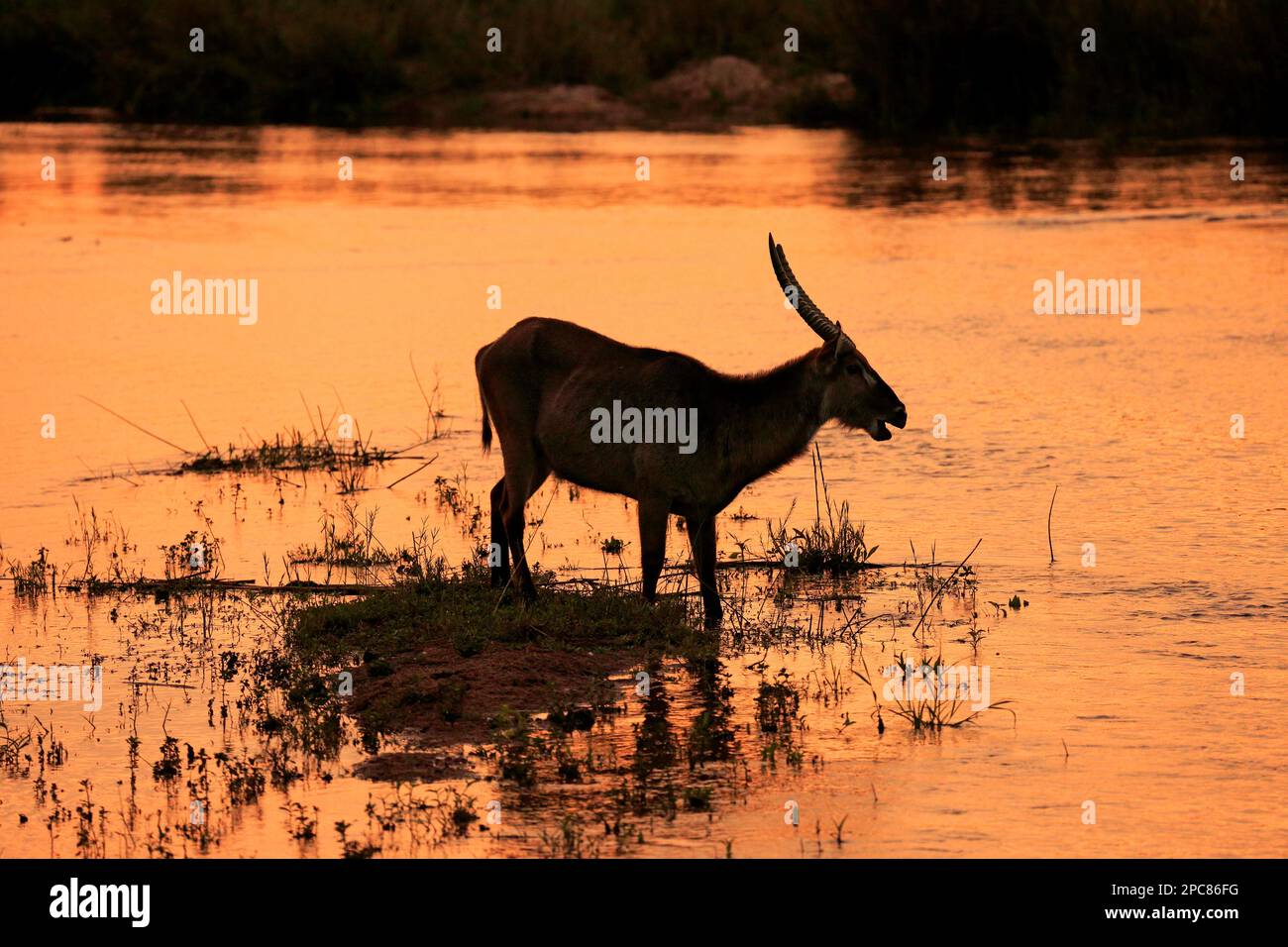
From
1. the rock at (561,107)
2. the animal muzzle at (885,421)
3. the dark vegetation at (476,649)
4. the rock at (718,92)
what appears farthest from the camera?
the rock at (718,92)

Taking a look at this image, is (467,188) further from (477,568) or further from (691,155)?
(477,568)

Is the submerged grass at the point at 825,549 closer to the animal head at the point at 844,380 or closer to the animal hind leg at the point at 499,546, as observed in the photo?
the animal head at the point at 844,380

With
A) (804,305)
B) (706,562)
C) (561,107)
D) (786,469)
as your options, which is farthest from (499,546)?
(561,107)

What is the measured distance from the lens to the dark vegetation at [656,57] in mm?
38406

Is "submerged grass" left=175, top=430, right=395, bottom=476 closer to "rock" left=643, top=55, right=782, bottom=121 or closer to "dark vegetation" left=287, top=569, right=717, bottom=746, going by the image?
"dark vegetation" left=287, top=569, right=717, bottom=746

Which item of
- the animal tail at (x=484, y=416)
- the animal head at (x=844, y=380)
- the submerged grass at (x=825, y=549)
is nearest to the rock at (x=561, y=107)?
the submerged grass at (x=825, y=549)

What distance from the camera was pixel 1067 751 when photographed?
27.1 feet

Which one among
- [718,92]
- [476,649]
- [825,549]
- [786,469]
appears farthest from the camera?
[718,92]

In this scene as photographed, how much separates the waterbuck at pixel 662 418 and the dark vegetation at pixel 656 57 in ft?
93.1

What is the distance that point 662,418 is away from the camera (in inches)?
392

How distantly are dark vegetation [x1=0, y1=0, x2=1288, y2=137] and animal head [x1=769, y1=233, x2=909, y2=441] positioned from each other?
2828 centimetres

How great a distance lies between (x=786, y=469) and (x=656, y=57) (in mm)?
35911

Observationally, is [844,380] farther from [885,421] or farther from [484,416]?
[484,416]

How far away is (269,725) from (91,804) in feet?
3.26
